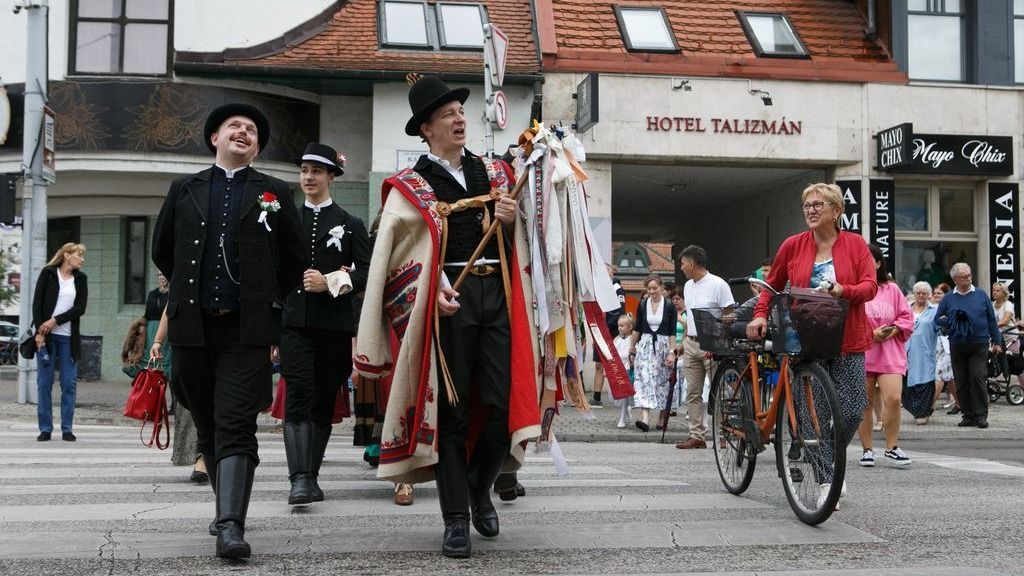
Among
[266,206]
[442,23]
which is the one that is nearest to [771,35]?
[442,23]

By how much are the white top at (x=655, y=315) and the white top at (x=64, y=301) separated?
629 cm

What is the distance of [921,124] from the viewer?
19.5 m

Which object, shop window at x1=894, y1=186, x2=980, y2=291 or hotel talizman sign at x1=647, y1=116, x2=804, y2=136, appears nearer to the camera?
hotel talizman sign at x1=647, y1=116, x2=804, y2=136

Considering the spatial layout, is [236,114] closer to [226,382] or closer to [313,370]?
[226,382]

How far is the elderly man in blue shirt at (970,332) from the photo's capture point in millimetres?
14016

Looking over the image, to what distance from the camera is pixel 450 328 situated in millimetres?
5027

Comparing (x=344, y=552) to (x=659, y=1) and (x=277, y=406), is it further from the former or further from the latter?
(x=659, y=1)

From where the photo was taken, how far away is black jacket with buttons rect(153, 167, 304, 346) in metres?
4.90

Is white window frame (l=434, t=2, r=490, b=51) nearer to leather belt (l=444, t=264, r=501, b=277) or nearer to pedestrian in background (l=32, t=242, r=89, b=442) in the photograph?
pedestrian in background (l=32, t=242, r=89, b=442)

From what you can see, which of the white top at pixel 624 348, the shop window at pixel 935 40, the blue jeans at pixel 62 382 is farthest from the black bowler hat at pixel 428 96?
the shop window at pixel 935 40

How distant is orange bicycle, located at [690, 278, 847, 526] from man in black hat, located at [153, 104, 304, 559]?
2766 millimetres

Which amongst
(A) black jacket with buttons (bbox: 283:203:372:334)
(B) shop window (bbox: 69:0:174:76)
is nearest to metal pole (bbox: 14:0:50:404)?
(B) shop window (bbox: 69:0:174:76)

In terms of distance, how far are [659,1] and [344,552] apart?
1750 centimetres

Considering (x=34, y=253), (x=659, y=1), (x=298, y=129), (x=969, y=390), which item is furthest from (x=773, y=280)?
(x=659, y=1)
